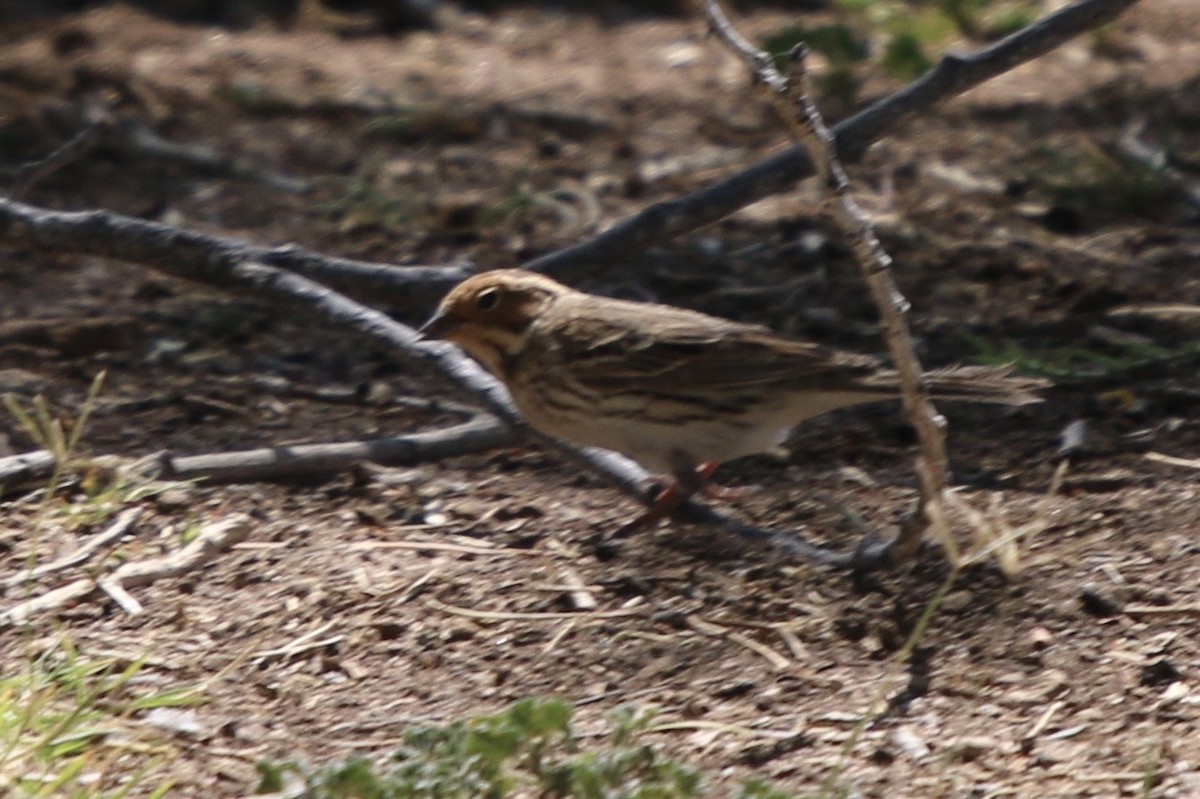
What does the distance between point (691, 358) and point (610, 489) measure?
436 mm

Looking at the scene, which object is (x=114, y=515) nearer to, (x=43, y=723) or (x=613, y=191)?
(x=43, y=723)

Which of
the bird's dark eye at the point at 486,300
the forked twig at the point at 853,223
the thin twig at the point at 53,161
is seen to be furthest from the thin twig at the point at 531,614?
the thin twig at the point at 53,161

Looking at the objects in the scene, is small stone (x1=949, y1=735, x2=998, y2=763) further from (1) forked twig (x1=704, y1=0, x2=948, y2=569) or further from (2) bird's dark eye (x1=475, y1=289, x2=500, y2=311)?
(2) bird's dark eye (x1=475, y1=289, x2=500, y2=311)

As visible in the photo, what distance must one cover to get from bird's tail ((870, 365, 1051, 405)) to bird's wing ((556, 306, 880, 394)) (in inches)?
9.4

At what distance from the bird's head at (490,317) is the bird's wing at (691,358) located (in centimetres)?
13

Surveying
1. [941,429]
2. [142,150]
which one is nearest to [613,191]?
[142,150]

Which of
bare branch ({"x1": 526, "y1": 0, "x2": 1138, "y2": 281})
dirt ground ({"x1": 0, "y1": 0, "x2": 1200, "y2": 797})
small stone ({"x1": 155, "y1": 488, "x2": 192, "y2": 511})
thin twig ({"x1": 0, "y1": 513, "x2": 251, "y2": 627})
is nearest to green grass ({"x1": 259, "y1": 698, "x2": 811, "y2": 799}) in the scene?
dirt ground ({"x1": 0, "y1": 0, "x2": 1200, "y2": 797})

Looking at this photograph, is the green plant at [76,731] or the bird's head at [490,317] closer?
the green plant at [76,731]

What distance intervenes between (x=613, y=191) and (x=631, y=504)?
277cm

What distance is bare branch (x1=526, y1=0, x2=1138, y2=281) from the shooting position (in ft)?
17.4

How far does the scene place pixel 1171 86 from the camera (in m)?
8.26

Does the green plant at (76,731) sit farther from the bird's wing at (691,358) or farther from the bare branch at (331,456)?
the bird's wing at (691,358)

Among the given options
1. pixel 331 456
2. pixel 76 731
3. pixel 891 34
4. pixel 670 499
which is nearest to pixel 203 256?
pixel 331 456

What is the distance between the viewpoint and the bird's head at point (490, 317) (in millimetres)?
5191
